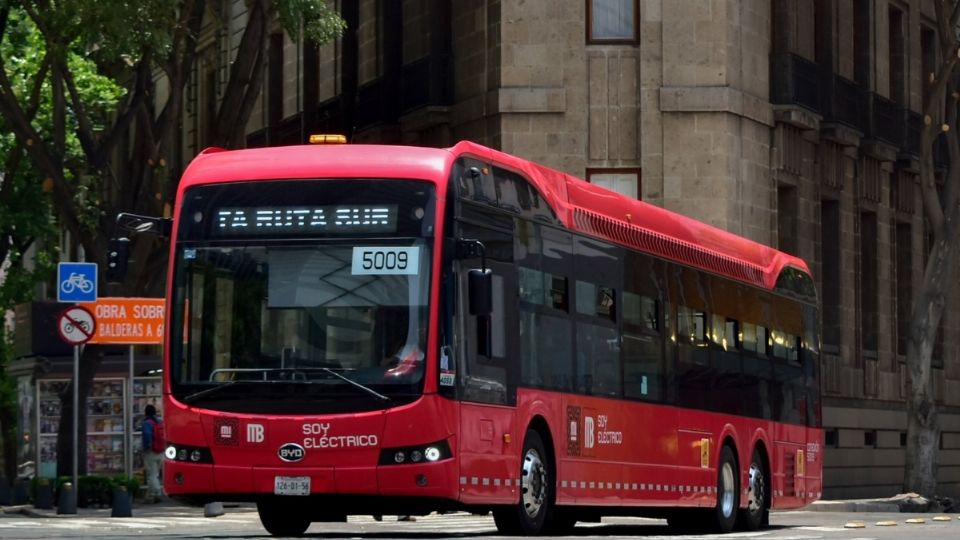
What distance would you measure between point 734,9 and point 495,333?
18.5 m

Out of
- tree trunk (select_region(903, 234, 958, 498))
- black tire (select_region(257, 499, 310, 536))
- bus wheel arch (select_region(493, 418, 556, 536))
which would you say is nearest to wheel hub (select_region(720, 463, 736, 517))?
bus wheel arch (select_region(493, 418, 556, 536))

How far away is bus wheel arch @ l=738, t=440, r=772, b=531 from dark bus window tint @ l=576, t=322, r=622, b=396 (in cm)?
440

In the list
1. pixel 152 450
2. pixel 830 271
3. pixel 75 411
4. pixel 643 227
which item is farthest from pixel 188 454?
pixel 830 271

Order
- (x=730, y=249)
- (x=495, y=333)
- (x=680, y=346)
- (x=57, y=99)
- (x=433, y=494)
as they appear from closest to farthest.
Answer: (x=433, y=494) < (x=495, y=333) < (x=680, y=346) < (x=730, y=249) < (x=57, y=99)

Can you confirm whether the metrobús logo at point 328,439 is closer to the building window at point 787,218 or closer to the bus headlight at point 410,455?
the bus headlight at point 410,455

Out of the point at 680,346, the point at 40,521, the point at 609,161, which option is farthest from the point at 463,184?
the point at 609,161

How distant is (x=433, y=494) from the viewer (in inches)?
605

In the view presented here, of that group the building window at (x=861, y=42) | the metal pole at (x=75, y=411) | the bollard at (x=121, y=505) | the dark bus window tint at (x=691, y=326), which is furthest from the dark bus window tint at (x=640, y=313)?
the building window at (x=861, y=42)

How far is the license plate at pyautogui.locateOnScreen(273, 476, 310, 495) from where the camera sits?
608 inches

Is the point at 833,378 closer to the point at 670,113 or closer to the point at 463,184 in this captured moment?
the point at 670,113

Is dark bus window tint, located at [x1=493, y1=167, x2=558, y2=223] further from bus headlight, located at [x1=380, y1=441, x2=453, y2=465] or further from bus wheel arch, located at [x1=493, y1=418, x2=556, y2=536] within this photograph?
bus headlight, located at [x1=380, y1=441, x2=453, y2=465]

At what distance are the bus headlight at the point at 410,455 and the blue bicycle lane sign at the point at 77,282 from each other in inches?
547

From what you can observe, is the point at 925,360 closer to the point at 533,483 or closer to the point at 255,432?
the point at 533,483

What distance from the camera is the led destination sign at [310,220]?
15.8 meters
